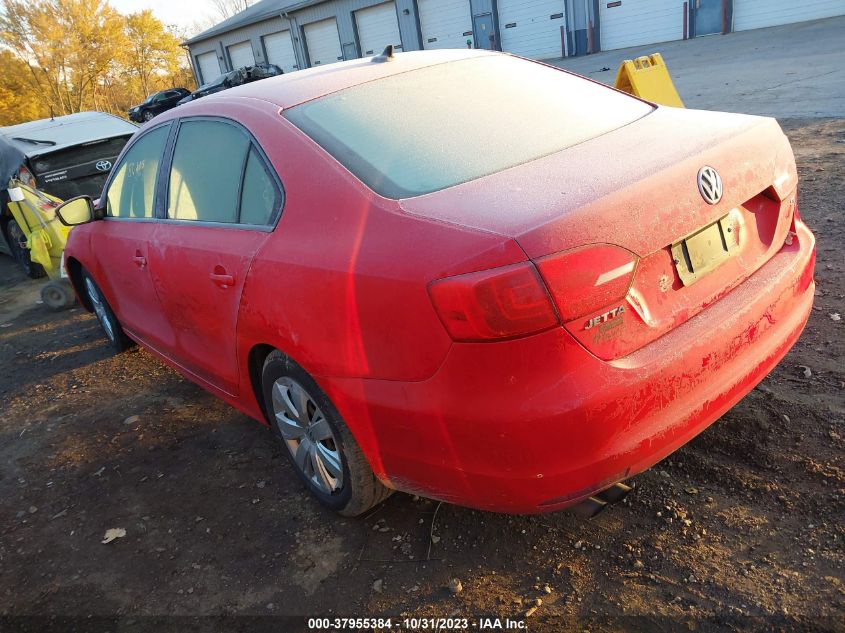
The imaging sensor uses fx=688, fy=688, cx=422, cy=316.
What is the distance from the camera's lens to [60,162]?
7.63 meters

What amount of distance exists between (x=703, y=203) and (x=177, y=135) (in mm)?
2424

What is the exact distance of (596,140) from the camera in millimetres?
2486

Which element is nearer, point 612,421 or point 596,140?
point 612,421

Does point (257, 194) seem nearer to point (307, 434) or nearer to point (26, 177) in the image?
point (307, 434)

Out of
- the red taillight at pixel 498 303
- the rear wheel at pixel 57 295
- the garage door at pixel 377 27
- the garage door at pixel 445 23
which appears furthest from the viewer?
the garage door at pixel 377 27

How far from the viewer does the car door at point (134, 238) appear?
352cm

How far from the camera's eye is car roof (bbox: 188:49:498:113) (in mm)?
2789

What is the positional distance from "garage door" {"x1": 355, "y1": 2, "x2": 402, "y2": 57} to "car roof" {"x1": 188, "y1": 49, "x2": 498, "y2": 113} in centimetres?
2761

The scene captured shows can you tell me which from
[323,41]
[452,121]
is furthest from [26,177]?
[323,41]

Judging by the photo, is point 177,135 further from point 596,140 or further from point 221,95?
point 596,140

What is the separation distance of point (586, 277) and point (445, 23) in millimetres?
28369

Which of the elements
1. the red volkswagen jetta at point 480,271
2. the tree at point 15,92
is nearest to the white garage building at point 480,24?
the tree at point 15,92

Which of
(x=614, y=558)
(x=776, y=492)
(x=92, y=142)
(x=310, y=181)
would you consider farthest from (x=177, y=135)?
(x=92, y=142)

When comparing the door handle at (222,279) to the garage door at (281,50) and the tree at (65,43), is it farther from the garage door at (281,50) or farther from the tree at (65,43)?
the tree at (65,43)
